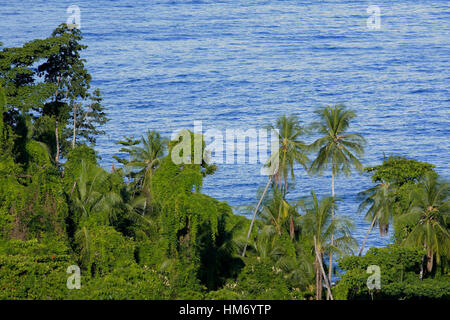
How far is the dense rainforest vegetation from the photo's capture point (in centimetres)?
4075

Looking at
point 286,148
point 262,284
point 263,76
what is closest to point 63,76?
point 286,148

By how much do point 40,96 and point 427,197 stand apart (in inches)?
1030

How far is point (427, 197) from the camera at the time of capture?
48.1m

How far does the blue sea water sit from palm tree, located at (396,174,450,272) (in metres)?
47.6

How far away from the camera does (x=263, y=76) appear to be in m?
162

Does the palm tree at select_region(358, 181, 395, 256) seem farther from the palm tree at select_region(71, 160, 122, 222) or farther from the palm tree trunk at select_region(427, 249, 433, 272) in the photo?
the palm tree at select_region(71, 160, 122, 222)

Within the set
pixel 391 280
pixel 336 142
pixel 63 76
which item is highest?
pixel 63 76

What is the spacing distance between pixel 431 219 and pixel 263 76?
116 m

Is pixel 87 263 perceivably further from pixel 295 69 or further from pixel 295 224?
pixel 295 69

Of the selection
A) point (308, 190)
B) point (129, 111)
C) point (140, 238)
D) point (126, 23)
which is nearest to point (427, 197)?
point (140, 238)

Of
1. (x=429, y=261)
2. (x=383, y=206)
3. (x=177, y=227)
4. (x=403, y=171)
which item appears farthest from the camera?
(x=403, y=171)

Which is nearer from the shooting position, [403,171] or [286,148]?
[286,148]

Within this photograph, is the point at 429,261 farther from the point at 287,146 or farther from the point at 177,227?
the point at 177,227

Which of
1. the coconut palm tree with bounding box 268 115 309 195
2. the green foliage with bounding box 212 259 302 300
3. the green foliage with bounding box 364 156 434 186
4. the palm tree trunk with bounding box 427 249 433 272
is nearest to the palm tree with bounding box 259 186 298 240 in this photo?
the coconut palm tree with bounding box 268 115 309 195
